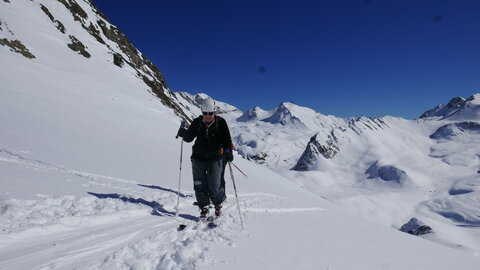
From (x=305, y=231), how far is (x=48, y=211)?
5.16 metres

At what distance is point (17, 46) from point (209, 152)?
27.8 metres

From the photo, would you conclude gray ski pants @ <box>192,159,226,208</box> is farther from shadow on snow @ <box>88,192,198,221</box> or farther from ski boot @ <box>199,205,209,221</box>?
shadow on snow @ <box>88,192,198,221</box>

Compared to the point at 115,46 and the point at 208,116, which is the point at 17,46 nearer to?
the point at 208,116

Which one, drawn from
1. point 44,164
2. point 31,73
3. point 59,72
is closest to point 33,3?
point 59,72

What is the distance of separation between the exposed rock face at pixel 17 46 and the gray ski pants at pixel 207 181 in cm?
2610

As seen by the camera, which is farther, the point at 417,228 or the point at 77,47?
the point at 417,228

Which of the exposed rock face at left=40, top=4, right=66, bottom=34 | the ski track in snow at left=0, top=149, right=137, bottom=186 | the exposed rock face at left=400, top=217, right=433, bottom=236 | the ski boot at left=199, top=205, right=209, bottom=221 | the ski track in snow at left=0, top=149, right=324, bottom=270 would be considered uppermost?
the exposed rock face at left=40, top=4, right=66, bottom=34

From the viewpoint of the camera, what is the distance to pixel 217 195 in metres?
7.08

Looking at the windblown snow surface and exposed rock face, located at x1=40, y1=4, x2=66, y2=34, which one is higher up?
exposed rock face, located at x1=40, y1=4, x2=66, y2=34

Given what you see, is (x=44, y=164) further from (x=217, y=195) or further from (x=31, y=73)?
(x=31, y=73)

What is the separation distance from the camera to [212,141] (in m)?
6.90

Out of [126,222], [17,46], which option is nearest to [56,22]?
[17,46]

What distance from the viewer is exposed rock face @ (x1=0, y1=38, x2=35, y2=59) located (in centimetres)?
2561

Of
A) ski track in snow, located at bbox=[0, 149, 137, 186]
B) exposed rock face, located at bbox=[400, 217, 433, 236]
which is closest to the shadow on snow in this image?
ski track in snow, located at bbox=[0, 149, 137, 186]
